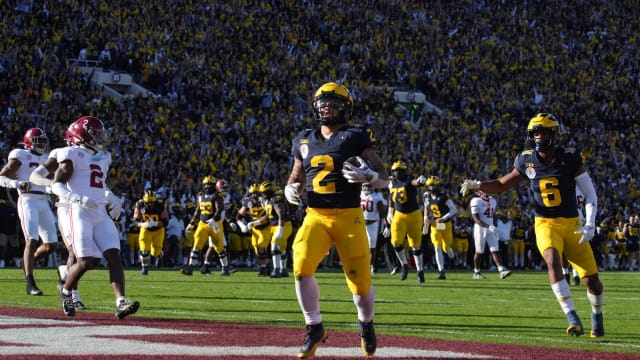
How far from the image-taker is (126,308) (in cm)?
834

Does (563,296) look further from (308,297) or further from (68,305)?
(68,305)

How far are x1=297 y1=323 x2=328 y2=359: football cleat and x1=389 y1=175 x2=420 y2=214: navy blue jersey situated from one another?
38.6ft

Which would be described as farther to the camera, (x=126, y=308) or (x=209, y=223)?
(x=209, y=223)

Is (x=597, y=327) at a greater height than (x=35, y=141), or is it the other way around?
(x=35, y=141)

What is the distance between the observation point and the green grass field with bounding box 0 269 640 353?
8.58 metres

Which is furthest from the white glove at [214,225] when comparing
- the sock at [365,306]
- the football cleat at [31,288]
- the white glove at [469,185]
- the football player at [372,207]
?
the sock at [365,306]

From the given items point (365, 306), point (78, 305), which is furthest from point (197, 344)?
point (78, 305)

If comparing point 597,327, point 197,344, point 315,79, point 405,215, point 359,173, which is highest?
point 315,79

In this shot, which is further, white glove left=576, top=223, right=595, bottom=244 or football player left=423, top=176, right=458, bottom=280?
football player left=423, top=176, right=458, bottom=280

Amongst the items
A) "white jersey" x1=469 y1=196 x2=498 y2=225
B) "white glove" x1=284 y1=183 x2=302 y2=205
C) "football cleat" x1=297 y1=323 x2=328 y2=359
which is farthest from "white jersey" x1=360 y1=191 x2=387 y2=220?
"football cleat" x1=297 y1=323 x2=328 y2=359

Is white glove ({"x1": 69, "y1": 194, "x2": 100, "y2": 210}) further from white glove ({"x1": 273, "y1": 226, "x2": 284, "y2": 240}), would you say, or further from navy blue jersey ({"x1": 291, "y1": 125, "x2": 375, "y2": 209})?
white glove ({"x1": 273, "y1": 226, "x2": 284, "y2": 240})

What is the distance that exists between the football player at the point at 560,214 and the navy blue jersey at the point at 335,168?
2065mm

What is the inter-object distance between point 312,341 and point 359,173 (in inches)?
43.9

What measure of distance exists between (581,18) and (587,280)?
37116 mm
